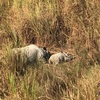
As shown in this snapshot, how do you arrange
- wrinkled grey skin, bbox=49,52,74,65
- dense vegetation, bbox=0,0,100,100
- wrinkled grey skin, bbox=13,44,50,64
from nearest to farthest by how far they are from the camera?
1. dense vegetation, bbox=0,0,100,100
2. wrinkled grey skin, bbox=13,44,50,64
3. wrinkled grey skin, bbox=49,52,74,65

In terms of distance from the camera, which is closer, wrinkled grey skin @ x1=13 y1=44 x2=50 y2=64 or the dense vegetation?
the dense vegetation

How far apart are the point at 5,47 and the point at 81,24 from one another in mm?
977

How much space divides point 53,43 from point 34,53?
0.35m

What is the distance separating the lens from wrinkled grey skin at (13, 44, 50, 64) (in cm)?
376

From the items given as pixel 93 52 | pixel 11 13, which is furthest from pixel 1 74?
pixel 11 13

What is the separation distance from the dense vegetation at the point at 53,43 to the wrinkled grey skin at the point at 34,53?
14 cm

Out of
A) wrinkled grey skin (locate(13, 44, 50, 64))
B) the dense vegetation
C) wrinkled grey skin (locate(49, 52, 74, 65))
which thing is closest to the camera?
the dense vegetation

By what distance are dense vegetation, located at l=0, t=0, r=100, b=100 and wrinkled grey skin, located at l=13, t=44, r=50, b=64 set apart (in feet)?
0.45

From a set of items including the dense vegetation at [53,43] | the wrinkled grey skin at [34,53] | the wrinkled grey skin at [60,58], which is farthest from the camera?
the wrinkled grey skin at [60,58]

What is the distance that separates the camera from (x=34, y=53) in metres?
3.99

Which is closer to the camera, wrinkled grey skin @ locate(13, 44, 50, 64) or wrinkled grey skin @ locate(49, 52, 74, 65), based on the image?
wrinkled grey skin @ locate(13, 44, 50, 64)

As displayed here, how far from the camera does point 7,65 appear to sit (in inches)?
137

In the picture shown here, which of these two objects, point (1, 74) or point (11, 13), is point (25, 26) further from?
point (1, 74)

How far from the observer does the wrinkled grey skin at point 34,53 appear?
3764mm
